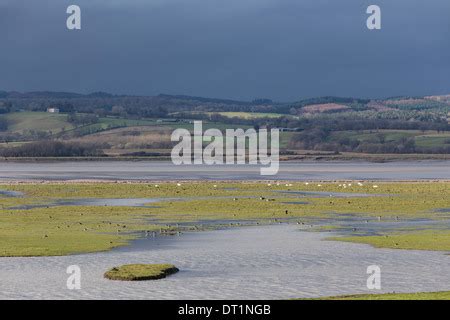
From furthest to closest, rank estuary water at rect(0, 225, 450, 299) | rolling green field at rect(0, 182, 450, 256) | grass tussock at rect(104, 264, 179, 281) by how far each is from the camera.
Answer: rolling green field at rect(0, 182, 450, 256)
grass tussock at rect(104, 264, 179, 281)
estuary water at rect(0, 225, 450, 299)

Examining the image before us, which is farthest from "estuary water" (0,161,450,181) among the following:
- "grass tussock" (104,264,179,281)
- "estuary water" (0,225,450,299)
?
"grass tussock" (104,264,179,281)

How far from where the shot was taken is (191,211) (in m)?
57.3

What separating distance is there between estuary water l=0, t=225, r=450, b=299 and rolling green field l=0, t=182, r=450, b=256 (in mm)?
2123

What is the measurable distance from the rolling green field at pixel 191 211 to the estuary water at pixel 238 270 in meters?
2.12

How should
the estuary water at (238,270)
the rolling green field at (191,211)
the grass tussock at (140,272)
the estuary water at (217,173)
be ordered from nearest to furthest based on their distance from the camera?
the estuary water at (238,270) < the grass tussock at (140,272) < the rolling green field at (191,211) < the estuary water at (217,173)

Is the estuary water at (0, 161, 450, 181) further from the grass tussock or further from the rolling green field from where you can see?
the grass tussock

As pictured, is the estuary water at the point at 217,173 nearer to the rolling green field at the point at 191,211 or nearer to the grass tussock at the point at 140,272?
the rolling green field at the point at 191,211

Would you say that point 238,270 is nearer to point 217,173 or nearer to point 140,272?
point 140,272

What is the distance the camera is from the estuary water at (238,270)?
95.8 feet

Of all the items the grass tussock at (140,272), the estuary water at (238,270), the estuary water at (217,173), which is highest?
the grass tussock at (140,272)

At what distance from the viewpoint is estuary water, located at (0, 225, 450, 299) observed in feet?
95.8

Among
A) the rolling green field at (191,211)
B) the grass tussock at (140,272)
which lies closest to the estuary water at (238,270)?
the grass tussock at (140,272)
